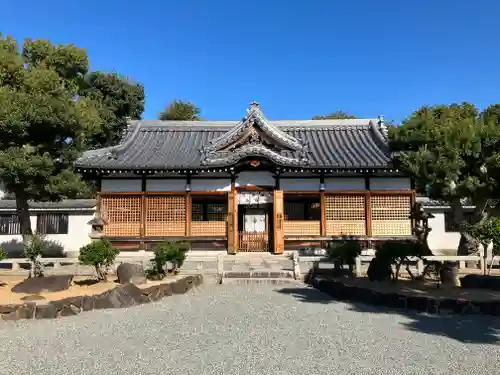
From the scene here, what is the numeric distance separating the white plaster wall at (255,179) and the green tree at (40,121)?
6.84 m

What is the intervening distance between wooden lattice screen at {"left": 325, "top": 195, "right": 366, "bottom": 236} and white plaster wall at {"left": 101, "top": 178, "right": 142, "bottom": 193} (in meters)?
8.98

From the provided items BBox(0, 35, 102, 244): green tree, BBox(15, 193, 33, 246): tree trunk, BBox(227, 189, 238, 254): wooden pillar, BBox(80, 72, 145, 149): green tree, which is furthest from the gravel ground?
BBox(80, 72, 145, 149): green tree

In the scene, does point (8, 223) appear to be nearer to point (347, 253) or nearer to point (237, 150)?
point (237, 150)

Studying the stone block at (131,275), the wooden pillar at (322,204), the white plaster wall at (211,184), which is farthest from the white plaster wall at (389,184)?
the stone block at (131,275)

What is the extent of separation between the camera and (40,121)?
14.4m

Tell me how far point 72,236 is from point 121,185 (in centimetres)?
373

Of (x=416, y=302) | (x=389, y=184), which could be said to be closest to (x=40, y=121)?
(x=416, y=302)

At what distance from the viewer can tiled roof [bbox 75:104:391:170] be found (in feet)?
62.4

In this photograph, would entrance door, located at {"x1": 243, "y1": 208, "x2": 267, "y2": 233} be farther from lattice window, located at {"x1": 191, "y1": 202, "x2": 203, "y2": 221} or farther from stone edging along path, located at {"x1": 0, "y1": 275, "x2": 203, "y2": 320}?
stone edging along path, located at {"x1": 0, "y1": 275, "x2": 203, "y2": 320}

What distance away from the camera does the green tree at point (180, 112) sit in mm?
46062

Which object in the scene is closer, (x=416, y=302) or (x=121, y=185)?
(x=416, y=302)

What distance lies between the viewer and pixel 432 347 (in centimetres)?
604

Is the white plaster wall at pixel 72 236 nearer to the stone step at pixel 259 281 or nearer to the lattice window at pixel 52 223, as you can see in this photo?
the lattice window at pixel 52 223

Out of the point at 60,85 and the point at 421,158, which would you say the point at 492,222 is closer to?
the point at 421,158
